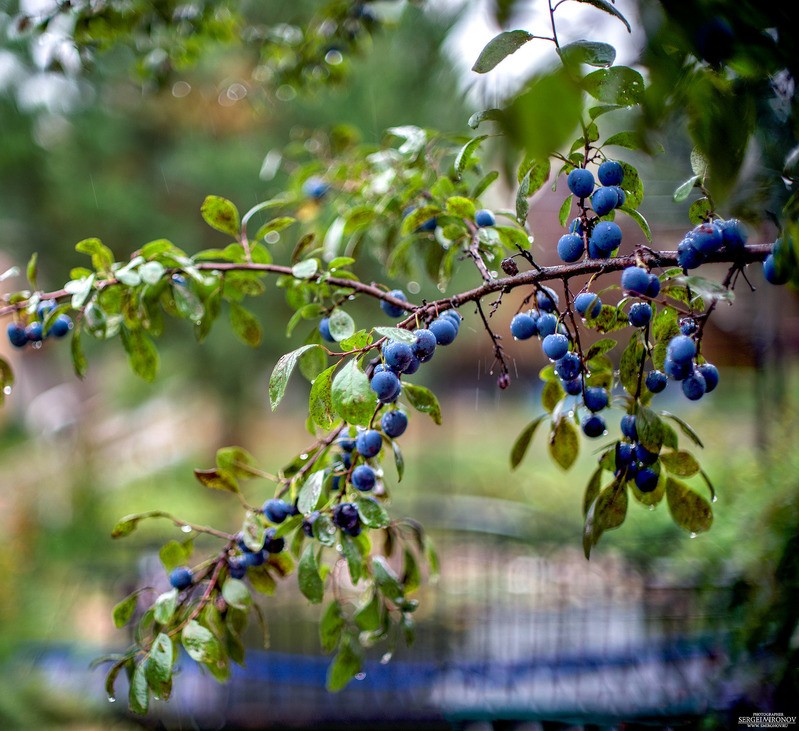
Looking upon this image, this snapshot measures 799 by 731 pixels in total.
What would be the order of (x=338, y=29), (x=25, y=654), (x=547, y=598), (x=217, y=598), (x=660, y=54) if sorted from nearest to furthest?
1. (x=660, y=54)
2. (x=217, y=598)
3. (x=338, y=29)
4. (x=25, y=654)
5. (x=547, y=598)

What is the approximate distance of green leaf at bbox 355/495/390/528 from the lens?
0.66 m

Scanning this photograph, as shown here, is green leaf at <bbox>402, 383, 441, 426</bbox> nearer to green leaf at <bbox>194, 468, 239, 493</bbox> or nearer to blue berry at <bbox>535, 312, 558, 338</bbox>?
blue berry at <bbox>535, 312, 558, 338</bbox>

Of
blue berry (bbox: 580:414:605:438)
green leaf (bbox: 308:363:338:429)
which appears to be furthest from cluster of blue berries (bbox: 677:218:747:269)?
green leaf (bbox: 308:363:338:429)

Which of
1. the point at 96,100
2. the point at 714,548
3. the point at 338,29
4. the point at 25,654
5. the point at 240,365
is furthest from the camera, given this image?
the point at 240,365

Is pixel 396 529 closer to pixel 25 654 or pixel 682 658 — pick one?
pixel 682 658

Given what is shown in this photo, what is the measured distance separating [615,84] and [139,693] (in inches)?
28.7

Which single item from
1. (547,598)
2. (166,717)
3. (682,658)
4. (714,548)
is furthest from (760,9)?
(547,598)


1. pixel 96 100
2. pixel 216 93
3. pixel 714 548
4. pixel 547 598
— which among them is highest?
pixel 216 93

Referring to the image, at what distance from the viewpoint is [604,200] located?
0.63 m

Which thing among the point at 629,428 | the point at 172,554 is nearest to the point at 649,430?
the point at 629,428

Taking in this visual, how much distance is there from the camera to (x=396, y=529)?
837 millimetres

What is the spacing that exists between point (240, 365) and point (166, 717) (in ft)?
10.6

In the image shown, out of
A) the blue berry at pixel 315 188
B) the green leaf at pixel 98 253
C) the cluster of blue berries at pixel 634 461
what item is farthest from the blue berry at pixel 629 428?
the blue berry at pixel 315 188

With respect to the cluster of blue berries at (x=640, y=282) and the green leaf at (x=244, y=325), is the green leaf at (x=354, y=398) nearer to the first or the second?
the cluster of blue berries at (x=640, y=282)
